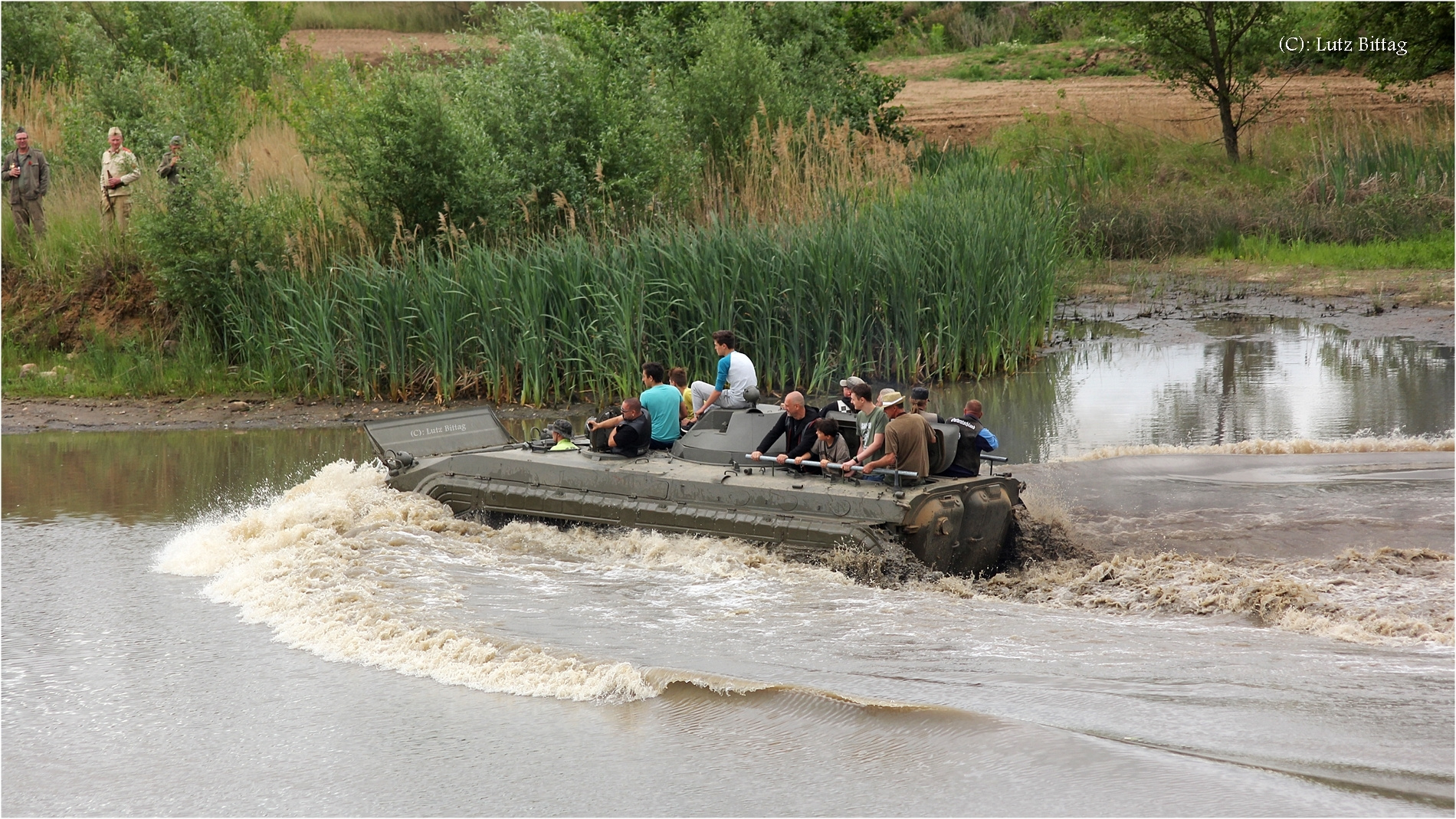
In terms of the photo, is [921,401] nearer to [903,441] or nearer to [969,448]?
[969,448]

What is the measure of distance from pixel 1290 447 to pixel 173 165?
15.4m

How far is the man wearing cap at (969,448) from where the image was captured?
1077 centimetres

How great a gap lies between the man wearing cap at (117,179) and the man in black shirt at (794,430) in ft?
42.5

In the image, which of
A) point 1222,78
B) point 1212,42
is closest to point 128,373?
point 1212,42

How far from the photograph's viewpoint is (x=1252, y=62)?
29297 mm

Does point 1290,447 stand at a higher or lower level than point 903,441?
lower

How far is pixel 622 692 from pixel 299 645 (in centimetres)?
259

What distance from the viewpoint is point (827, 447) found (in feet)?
35.9

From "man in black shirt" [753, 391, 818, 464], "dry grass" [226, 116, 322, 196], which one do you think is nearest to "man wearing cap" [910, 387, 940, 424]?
"man in black shirt" [753, 391, 818, 464]

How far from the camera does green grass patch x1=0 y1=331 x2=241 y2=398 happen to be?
748 inches

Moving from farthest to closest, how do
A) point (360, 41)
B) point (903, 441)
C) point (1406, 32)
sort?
point (360, 41)
point (1406, 32)
point (903, 441)

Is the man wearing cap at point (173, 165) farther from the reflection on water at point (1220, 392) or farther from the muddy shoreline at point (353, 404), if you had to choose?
the reflection on water at point (1220, 392)

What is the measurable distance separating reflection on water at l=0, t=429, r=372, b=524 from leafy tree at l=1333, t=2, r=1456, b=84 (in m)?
22.4

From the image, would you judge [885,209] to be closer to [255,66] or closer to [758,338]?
[758,338]
